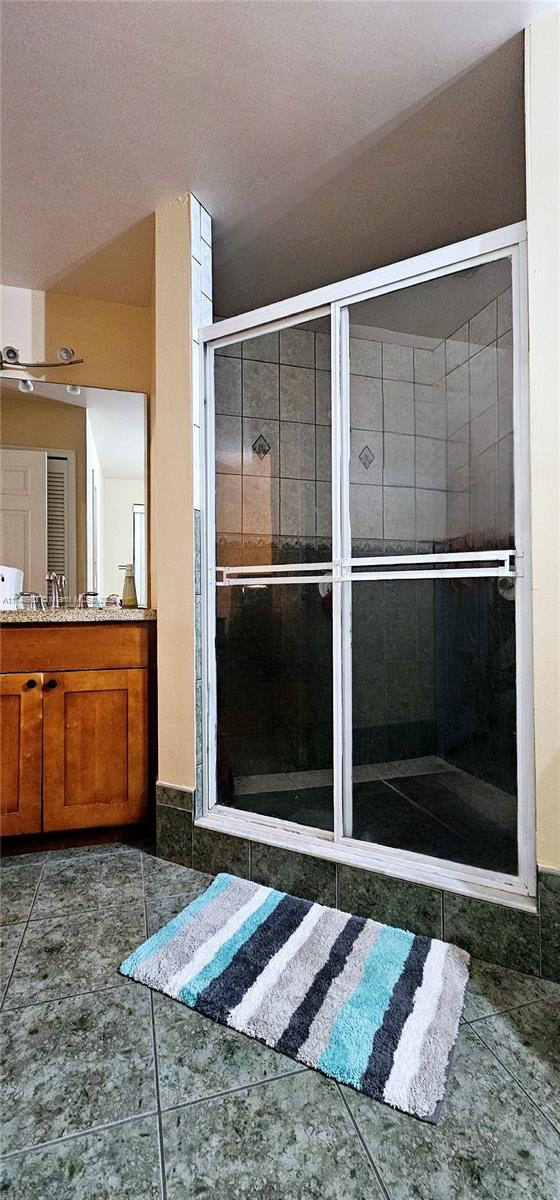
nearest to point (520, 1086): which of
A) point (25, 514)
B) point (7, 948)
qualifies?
point (7, 948)

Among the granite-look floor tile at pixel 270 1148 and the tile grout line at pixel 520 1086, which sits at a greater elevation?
the tile grout line at pixel 520 1086

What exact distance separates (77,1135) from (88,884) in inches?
35.9

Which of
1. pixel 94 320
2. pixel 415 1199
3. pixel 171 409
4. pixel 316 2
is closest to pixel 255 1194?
pixel 415 1199

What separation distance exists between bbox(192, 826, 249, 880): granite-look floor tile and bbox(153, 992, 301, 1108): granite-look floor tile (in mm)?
581

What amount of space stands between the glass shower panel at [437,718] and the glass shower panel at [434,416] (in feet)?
0.50

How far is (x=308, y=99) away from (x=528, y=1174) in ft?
7.95

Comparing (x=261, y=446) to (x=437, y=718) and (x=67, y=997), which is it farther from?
(x=67, y=997)

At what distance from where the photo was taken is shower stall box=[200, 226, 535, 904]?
146cm

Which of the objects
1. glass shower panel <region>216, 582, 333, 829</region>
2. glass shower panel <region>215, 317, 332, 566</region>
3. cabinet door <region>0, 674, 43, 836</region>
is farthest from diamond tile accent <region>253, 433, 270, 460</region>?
cabinet door <region>0, 674, 43, 836</region>

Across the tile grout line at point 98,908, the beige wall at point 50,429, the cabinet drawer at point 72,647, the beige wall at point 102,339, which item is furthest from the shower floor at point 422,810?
the beige wall at point 102,339

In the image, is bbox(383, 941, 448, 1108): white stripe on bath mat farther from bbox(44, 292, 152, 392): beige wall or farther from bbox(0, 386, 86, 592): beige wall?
bbox(44, 292, 152, 392): beige wall

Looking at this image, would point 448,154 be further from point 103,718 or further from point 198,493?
point 103,718

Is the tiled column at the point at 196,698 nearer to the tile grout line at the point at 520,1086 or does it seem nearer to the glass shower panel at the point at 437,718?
the glass shower panel at the point at 437,718

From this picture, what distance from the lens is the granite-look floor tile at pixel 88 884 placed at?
1684 millimetres
